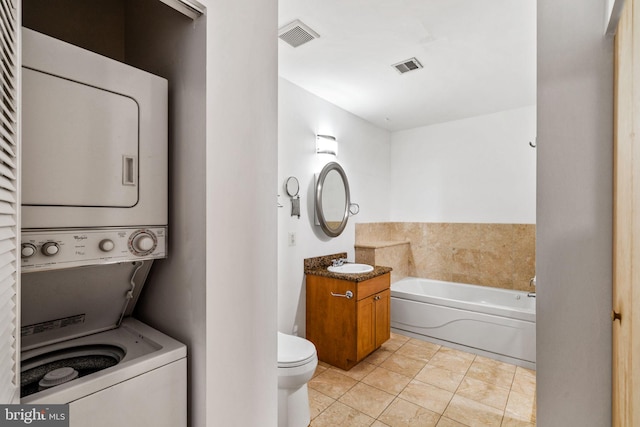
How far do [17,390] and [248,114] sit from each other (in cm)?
102

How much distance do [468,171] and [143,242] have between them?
3.71 m

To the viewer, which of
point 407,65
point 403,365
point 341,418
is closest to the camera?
point 341,418

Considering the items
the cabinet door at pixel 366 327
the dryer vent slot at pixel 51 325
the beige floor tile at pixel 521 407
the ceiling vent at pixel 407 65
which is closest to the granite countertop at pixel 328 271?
the cabinet door at pixel 366 327

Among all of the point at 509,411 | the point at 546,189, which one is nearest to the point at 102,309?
the point at 546,189

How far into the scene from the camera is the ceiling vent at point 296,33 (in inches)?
76.6

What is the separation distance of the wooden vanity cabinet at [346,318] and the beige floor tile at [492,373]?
80 centimetres

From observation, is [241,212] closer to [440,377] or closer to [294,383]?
[294,383]

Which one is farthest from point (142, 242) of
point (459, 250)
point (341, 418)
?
point (459, 250)

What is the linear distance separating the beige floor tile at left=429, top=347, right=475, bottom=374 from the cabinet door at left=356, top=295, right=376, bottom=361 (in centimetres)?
60

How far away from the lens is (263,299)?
4.03ft

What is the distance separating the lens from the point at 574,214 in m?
1.24

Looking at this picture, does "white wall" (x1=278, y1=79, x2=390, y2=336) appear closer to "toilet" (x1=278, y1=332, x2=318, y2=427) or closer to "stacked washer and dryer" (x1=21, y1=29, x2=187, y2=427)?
"toilet" (x1=278, y1=332, x2=318, y2=427)

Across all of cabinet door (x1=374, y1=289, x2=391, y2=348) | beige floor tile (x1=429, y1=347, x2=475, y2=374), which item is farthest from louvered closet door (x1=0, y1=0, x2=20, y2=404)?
beige floor tile (x1=429, y1=347, x2=475, y2=374)

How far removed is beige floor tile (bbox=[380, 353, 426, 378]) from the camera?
264 cm
